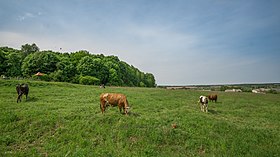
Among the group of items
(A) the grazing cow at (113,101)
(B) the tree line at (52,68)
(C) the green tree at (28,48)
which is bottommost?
(A) the grazing cow at (113,101)

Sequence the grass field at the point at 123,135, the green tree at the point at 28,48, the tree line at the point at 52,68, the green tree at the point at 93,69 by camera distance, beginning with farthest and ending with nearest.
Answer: the green tree at the point at 28,48, the green tree at the point at 93,69, the tree line at the point at 52,68, the grass field at the point at 123,135

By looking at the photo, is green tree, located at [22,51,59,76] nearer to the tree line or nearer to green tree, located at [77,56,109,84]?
the tree line

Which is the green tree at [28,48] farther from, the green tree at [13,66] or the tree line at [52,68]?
the green tree at [13,66]

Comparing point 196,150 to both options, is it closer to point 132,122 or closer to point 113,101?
point 132,122

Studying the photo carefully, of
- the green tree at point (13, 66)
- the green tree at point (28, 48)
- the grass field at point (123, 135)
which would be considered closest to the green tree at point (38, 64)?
the green tree at point (13, 66)

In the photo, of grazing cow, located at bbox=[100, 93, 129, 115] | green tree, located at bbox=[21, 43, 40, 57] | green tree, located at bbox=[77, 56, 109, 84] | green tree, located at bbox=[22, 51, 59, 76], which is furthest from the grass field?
green tree, located at bbox=[21, 43, 40, 57]

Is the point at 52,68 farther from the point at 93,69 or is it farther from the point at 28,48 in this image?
the point at 28,48

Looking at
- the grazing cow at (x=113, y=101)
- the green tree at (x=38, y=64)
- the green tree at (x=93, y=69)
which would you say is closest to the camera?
the grazing cow at (x=113, y=101)

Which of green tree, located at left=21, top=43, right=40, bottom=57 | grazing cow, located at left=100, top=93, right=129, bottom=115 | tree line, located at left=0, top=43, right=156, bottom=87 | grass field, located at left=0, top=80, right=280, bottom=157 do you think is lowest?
grass field, located at left=0, top=80, right=280, bottom=157

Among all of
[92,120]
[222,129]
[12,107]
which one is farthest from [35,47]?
[222,129]

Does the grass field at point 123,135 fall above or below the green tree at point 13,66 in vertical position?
below

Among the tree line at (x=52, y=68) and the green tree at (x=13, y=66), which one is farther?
the green tree at (x=13, y=66)

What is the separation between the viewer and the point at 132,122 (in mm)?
12469

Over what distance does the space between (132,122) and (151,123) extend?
134 centimetres
